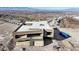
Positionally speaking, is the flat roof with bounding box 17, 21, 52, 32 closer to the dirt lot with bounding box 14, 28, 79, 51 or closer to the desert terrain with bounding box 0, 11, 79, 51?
the desert terrain with bounding box 0, 11, 79, 51

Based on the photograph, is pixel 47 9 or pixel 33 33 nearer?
pixel 33 33

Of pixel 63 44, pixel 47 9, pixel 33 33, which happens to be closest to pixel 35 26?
pixel 33 33

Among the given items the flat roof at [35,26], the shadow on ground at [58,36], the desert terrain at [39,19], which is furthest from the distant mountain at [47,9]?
the shadow on ground at [58,36]

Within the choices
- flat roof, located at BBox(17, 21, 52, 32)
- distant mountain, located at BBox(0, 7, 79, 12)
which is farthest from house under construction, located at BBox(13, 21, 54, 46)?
distant mountain, located at BBox(0, 7, 79, 12)

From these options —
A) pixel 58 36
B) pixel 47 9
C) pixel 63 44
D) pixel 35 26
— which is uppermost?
pixel 47 9

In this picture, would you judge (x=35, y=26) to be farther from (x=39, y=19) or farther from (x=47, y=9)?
(x=47, y=9)

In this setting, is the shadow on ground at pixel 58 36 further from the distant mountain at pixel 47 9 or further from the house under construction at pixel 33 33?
the distant mountain at pixel 47 9

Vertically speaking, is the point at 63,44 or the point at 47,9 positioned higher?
the point at 47,9

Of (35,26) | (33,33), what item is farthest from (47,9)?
(33,33)
